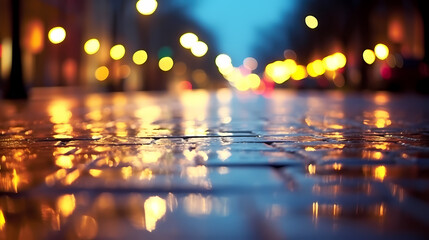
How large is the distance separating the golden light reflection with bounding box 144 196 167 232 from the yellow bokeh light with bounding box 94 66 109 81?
50035mm

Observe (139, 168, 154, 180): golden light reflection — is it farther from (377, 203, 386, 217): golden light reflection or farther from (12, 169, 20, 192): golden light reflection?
(377, 203, 386, 217): golden light reflection

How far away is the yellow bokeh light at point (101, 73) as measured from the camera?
5272 cm

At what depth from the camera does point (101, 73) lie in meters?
54.1

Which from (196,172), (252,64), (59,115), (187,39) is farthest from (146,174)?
(252,64)

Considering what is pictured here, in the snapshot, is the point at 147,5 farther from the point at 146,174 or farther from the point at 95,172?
the point at 146,174

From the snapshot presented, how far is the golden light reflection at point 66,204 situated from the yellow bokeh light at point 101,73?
49.9 m

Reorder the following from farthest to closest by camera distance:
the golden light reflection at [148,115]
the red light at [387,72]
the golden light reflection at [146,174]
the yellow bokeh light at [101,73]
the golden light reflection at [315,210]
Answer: the yellow bokeh light at [101,73] → the red light at [387,72] → the golden light reflection at [148,115] → the golden light reflection at [146,174] → the golden light reflection at [315,210]

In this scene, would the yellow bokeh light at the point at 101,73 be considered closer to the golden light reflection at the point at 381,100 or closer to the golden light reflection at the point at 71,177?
the golden light reflection at the point at 381,100

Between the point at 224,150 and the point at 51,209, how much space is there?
8.02ft

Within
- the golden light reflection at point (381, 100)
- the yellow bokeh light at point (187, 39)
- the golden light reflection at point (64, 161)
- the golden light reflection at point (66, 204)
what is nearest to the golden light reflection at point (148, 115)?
the golden light reflection at point (64, 161)

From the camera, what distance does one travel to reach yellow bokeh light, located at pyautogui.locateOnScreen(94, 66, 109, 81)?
173 feet

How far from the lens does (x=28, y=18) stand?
119ft

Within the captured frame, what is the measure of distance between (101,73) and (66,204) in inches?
2053

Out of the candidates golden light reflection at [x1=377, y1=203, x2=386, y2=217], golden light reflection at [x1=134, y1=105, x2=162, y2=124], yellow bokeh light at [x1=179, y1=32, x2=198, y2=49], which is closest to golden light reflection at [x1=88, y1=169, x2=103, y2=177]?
golden light reflection at [x1=377, y1=203, x2=386, y2=217]
